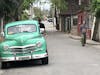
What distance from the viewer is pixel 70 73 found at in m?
13.9

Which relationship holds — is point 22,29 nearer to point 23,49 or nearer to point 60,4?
point 23,49

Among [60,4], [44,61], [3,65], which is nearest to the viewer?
[3,65]

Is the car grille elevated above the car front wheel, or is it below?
above

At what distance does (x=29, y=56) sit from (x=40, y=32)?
2.07 metres

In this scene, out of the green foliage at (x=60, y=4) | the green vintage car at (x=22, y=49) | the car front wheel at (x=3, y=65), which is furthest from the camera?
the green foliage at (x=60, y=4)

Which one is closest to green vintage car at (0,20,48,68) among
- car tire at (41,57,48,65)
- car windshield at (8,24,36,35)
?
car tire at (41,57,48,65)

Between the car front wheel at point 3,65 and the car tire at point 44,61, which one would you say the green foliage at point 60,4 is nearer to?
the car tire at point 44,61

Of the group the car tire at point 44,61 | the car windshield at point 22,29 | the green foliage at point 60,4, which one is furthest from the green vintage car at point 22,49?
the green foliage at point 60,4

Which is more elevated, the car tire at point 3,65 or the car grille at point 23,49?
the car grille at point 23,49

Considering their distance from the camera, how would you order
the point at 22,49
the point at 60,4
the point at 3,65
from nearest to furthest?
1. the point at 22,49
2. the point at 3,65
3. the point at 60,4

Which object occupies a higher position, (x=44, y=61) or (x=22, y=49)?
(x=22, y=49)

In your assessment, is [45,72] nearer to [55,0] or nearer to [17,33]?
[17,33]

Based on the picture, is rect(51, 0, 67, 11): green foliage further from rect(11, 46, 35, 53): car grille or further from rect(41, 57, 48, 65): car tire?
rect(11, 46, 35, 53): car grille

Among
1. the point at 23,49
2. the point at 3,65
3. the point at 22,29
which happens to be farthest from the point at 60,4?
the point at 23,49
